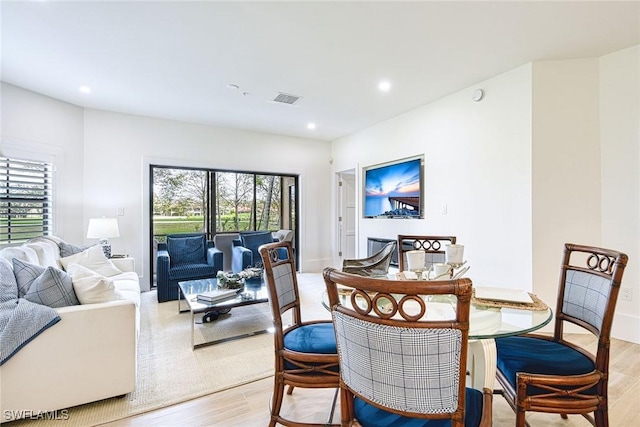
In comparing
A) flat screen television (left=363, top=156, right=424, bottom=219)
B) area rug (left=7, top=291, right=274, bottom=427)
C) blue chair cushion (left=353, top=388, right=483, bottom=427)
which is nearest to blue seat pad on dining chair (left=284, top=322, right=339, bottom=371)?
blue chair cushion (left=353, top=388, right=483, bottom=427)

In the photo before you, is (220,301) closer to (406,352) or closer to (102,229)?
(102,229)

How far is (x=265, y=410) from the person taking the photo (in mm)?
1847

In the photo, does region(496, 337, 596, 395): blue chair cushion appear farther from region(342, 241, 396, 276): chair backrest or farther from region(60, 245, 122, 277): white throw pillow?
region(60, 245, 122, 277): white throw pillow

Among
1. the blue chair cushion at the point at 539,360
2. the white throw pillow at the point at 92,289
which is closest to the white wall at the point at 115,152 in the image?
the white throw pillow at the point at 92,289

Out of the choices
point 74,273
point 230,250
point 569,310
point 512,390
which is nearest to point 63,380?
point 74,273

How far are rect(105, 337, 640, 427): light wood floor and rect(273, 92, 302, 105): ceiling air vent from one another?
313cm

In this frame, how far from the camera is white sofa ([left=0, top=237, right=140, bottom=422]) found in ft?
5.45

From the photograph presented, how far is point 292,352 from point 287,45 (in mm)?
2450

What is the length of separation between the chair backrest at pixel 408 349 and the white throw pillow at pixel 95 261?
11.2 feet

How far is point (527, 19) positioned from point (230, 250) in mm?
4912

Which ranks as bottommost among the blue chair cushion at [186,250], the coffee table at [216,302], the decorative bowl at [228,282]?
the coffee table at [216,302]

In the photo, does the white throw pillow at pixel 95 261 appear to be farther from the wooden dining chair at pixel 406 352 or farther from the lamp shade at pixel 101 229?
the wooden dining chair at pixel 406 352

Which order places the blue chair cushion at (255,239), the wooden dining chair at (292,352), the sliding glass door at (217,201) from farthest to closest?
the blue chair cushion at (255,239) < the sliding glass door at (217,201) < the wooden dining chair at (292,352)

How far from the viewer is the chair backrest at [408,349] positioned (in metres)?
0.83
